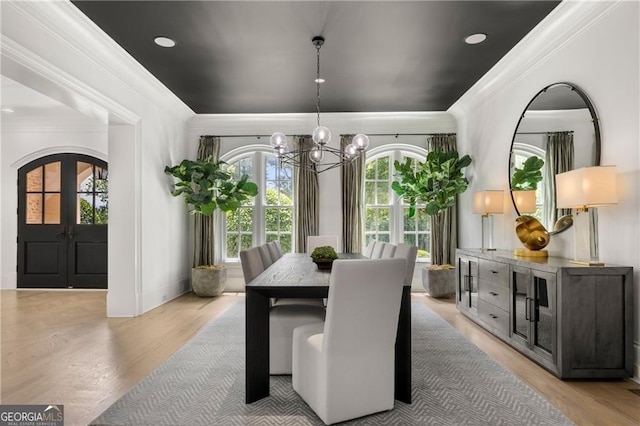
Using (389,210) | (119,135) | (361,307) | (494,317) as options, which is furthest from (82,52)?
(389,210)

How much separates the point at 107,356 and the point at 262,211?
12.8 feet

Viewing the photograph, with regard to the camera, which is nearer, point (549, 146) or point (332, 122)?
point (549, 146)

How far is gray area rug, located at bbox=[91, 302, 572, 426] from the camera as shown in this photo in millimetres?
2391

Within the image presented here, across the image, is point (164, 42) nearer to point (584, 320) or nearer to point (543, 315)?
point (543, 315)

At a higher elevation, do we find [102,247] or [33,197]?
[33,197]

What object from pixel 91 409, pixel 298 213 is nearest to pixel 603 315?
pixel 91 409

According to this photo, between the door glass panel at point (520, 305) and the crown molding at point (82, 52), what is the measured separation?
444cm

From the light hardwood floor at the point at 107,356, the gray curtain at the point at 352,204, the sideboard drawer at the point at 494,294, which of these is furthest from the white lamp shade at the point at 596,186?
the gray curtain at the point at 352,204

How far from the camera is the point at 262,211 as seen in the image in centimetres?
715

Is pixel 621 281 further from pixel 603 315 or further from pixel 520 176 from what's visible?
pixel 520 176

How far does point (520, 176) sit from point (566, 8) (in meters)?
1.70

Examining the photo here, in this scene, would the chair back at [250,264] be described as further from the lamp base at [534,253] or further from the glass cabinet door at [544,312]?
the lamp base at [534,253]

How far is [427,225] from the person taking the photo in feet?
23.1

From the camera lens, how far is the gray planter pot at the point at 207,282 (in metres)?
6.28
